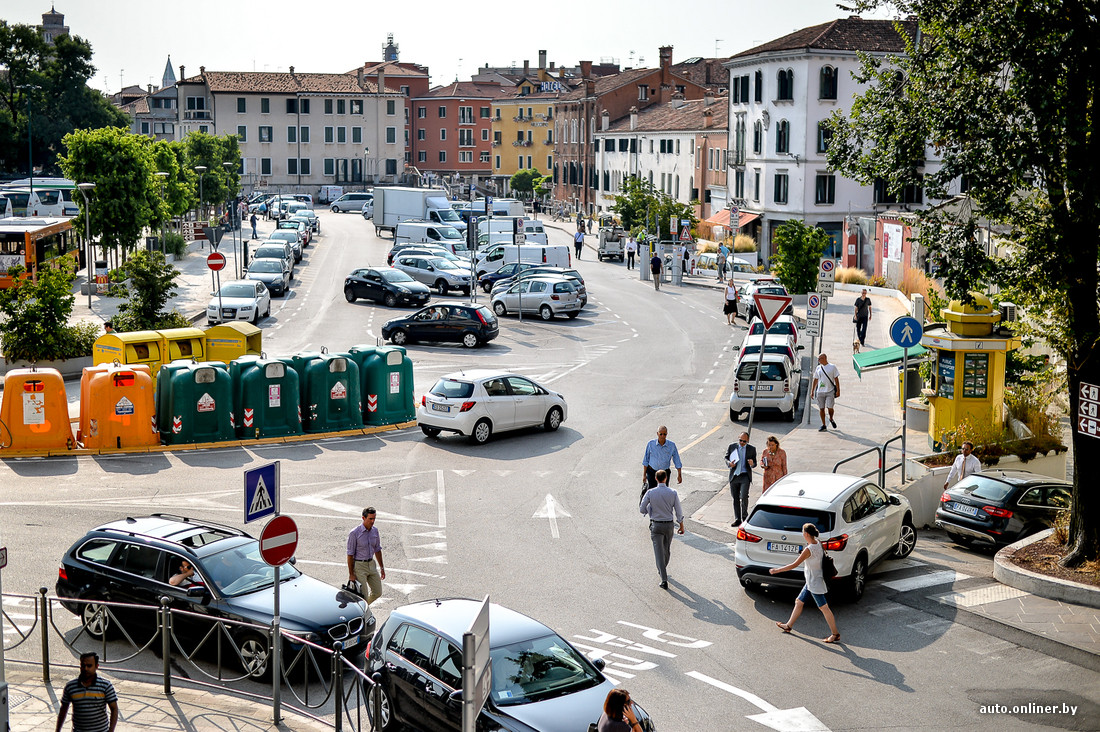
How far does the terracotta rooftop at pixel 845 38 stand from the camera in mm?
62469

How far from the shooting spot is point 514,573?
15594 mm

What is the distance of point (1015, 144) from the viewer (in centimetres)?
1521

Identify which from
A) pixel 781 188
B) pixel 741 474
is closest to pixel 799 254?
pixel 781 188

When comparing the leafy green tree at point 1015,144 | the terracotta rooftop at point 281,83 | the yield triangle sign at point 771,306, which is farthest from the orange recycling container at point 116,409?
the terracotta rooftop at point 281,83

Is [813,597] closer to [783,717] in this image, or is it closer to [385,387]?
[783,717]

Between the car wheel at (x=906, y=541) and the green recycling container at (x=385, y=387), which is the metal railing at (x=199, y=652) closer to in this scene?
the car wheel at (x=906, y=541)

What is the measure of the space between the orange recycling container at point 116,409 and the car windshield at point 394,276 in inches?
880

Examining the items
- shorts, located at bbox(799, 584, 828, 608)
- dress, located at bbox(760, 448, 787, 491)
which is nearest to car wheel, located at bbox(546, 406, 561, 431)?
dress, located at bbox(760, 448, 787, 491)

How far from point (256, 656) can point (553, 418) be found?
13714mm

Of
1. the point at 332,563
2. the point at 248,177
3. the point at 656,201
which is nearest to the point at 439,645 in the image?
the point at 332,563

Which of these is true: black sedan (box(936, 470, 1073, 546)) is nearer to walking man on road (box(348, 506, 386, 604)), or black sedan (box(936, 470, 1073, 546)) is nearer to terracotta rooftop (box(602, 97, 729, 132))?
walking man on road (box(348, 506, 386, 604))

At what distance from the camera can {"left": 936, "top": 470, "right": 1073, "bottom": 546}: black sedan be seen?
17.3m

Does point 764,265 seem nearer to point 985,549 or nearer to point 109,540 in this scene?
point 985,549

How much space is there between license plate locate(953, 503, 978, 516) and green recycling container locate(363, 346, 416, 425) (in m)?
12.6
